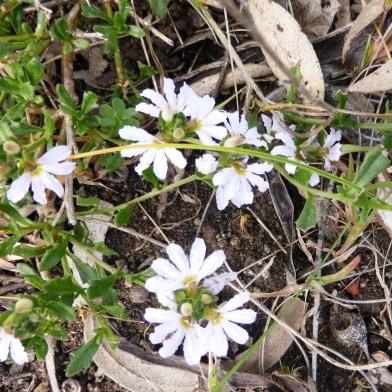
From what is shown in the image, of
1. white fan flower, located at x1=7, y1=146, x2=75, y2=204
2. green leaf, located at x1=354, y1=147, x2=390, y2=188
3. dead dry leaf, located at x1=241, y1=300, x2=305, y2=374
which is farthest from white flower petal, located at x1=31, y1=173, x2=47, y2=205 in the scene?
dead dry leaf, located at x1=241, y1=300, x2=305, y2=374

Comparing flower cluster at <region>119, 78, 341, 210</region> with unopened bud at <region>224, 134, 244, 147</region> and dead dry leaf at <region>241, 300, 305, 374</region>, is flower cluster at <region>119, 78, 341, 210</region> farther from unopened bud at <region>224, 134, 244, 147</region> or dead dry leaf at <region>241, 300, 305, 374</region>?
dead dry leaf at <region>241, 300, 305, 374</region>

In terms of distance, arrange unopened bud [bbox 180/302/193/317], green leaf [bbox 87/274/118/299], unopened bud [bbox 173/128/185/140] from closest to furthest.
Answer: unopened bud [bbox 180/302/193/317], unopened bud [bbox 173/128/185/140], green leaf [bbox 87/274/118/299]

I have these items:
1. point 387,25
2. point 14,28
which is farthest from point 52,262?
point 387,25

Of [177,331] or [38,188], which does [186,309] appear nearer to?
[177,331]

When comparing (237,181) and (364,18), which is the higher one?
(364,18)

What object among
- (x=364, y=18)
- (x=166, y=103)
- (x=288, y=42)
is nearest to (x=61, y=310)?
(x=166, y=103)

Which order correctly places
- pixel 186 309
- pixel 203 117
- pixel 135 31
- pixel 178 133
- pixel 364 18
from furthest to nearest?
pixel 364 18 < pixel 135 31 < pixel 203 117 < pixel 178 133 < pixel 186 309

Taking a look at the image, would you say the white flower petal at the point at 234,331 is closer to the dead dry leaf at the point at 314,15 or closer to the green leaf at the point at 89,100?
the green leaf at the point at 89,100
